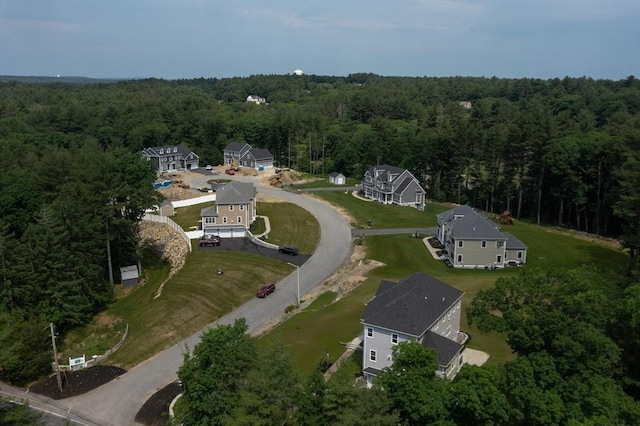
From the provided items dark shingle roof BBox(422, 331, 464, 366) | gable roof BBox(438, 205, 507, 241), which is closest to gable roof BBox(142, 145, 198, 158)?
gable roof BBox(438, 205, 507, 241)

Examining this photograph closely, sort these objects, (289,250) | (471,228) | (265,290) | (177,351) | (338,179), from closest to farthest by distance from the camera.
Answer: (177,351) < (265,290) < (471,228) < (289,250) < (338,179)

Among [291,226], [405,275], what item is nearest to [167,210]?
[291,226]

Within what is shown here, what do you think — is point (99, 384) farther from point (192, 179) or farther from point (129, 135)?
point (129, 135)

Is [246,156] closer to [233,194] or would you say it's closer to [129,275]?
[233,194]

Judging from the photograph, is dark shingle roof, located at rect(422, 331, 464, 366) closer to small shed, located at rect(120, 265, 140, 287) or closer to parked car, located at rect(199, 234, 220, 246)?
parked car, located at rect(199, 234, 220, 246)

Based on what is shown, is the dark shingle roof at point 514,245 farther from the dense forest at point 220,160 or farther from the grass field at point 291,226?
the grass field at point 291,226

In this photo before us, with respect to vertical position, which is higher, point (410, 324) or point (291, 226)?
point (410, 324)

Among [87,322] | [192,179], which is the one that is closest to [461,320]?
[87,322]
